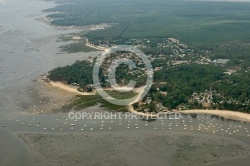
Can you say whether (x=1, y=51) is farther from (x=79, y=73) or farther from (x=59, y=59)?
(x=79, y=73)

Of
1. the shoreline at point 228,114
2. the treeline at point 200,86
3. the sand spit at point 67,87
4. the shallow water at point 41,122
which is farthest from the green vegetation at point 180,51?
the shallow water at point 41,122

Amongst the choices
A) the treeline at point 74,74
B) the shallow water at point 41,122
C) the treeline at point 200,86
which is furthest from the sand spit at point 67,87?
the treeline at point 200,86

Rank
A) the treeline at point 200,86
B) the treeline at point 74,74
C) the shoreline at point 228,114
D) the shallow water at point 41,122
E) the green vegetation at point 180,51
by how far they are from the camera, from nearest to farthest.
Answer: the shallow water at point 41,122 < the shoreline at point 228,114 < the treeline at point 200,86 < the green vegetation at point 180,51 < the treeline at point 74,74

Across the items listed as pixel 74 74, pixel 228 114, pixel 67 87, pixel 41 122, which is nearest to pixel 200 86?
pixel 228 114

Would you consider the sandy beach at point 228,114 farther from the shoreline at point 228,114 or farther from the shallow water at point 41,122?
the shallow water at point 41,122

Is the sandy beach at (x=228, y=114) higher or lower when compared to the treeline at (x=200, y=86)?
lower

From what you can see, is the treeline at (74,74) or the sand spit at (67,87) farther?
the treeline at (74,74)

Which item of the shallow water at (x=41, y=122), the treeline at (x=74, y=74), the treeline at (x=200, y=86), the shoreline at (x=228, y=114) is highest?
the treeline at (x=200, y=86)

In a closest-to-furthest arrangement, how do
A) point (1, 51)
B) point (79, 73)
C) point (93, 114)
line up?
point (93, 114) → point (79, 73) → point (1, 51)

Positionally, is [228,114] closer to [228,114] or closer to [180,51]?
[228,114]

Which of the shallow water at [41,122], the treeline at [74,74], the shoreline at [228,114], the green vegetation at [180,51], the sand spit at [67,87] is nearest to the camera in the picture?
the shallow water at [41,122]

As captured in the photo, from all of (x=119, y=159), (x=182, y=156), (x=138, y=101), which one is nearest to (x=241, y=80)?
(x=138, y=101)
